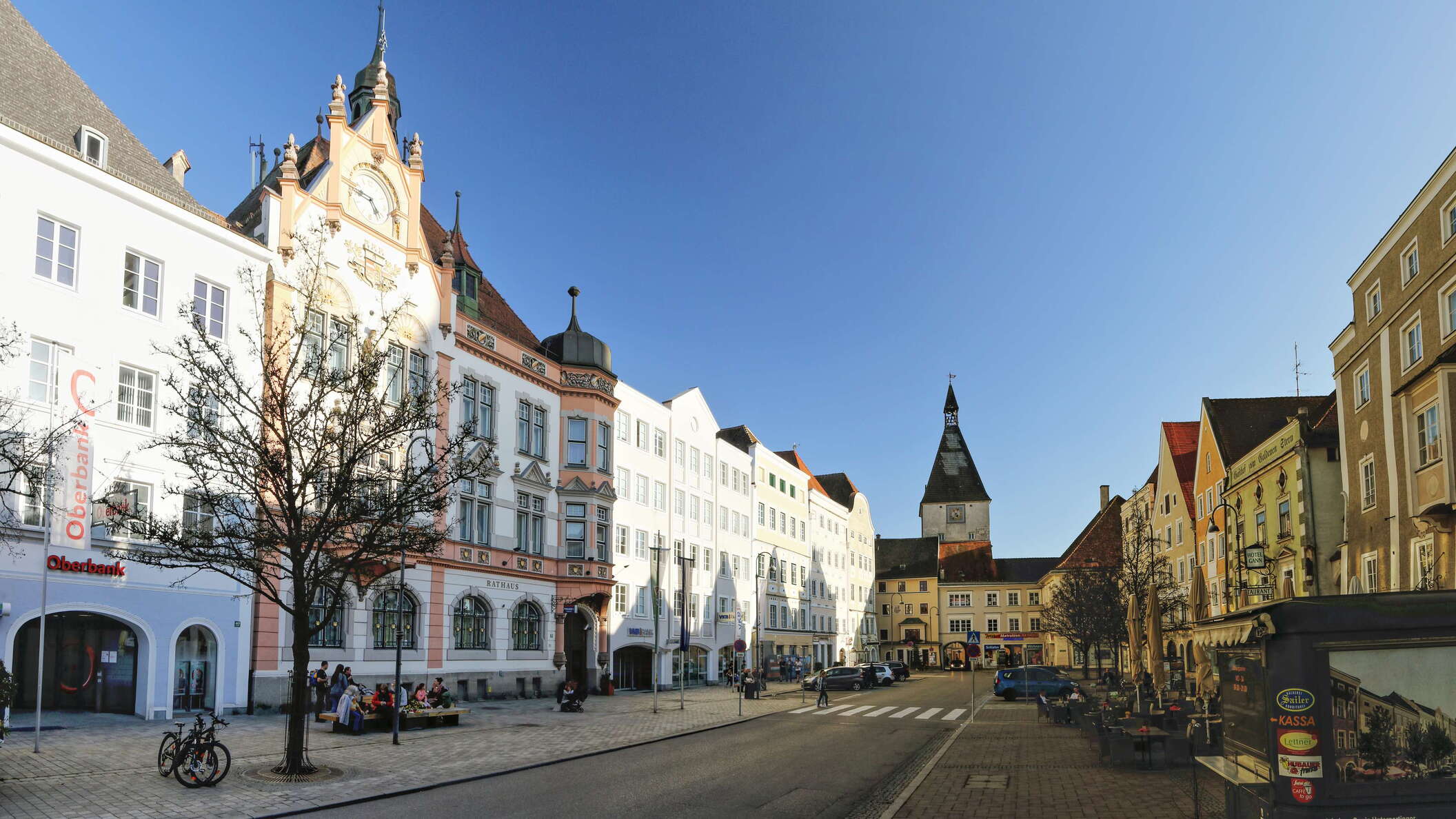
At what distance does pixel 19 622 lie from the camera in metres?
23.3

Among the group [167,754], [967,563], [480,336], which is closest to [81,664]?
[167,754]

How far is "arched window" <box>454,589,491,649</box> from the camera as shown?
125ft

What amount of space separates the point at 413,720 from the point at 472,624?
41.4ft

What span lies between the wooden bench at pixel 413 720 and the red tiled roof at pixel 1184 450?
4510cm

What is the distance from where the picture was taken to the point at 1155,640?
2541cm

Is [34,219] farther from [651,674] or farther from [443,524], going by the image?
[651,674]

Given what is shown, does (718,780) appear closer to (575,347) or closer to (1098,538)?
(575,347)

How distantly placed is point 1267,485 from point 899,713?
17.9 m

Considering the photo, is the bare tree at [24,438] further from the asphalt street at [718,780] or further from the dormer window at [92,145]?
the asphalt street at [718,780]

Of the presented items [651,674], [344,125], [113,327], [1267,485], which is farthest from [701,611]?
[113,327]

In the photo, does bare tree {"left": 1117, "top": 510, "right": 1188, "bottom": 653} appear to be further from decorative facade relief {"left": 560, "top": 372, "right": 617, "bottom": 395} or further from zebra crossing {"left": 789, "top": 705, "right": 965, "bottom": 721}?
decorative facade relief {"left": 560, "top": 372, "right": 617, "bottom": 395}

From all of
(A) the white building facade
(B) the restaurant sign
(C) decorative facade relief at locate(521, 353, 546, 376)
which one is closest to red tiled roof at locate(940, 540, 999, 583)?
(C) decorative facade relief at locate(521, 353, 546, 376)

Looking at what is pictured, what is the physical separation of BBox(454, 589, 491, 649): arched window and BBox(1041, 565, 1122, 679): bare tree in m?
27.5

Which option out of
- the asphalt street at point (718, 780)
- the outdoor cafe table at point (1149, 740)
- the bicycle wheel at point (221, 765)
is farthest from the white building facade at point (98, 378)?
the outdoor cafe table at point (1149, 740)
